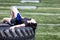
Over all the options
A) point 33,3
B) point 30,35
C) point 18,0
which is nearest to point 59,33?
point 30,35

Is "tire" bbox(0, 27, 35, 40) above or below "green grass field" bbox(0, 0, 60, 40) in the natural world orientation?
above

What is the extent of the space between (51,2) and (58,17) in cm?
256

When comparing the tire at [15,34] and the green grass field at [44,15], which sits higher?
the tire at [15,34]

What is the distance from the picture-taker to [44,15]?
276 inches

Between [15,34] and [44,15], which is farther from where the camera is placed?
[44,15]

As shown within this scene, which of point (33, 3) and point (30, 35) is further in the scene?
point (33, 3)

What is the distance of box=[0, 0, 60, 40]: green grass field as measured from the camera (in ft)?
15.5

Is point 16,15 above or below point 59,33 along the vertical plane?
above

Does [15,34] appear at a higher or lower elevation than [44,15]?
higher

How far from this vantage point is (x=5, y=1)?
925 centimetres

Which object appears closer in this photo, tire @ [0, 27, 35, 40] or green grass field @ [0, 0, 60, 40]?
tire @ [0, 27, 35, 40]

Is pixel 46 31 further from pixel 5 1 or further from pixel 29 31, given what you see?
pixel 5 1

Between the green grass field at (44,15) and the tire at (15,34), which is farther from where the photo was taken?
the green grass field at (44,15)

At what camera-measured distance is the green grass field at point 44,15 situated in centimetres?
472
